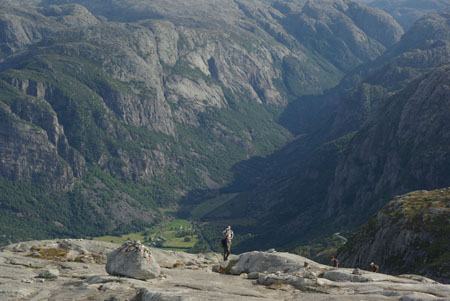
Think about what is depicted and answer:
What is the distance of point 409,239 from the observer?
138000 millimetres

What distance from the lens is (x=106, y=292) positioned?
58500 millimetres

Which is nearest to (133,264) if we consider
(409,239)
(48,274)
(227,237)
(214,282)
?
(214,282)

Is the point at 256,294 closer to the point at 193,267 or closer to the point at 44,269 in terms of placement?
the point at 193,267

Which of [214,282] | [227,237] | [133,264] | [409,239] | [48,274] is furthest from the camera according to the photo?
[409,239]

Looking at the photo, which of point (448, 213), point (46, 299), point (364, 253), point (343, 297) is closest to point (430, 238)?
point (448, 213)

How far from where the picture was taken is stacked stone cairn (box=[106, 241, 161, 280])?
6450 centimetres

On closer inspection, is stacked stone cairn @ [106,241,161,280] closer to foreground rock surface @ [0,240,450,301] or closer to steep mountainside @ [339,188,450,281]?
foreground rock surface @ [0,240,450,301]

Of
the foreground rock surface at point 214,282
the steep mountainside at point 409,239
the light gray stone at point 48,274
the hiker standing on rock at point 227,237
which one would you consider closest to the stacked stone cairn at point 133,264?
the foreground rock surface at point 214,282

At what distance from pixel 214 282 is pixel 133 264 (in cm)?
1148

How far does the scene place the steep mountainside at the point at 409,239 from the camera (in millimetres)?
123062

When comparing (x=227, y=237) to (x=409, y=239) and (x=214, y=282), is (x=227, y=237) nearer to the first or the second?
(x=214, y=282)

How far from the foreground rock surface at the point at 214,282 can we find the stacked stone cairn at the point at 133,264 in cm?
77

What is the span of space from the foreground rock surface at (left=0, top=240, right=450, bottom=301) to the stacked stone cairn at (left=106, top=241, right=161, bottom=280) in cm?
77

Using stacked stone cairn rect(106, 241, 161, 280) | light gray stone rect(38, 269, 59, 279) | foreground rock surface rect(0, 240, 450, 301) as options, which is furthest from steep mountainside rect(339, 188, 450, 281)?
light gray stone rect(38, 269, 59, 279)
